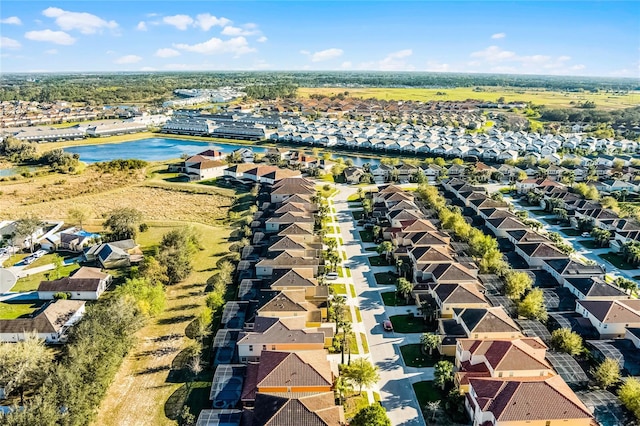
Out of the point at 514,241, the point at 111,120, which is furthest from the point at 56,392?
the point at 111,120

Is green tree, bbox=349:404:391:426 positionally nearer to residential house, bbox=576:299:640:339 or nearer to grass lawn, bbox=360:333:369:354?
grass lawn, bbox=360:333:369:354

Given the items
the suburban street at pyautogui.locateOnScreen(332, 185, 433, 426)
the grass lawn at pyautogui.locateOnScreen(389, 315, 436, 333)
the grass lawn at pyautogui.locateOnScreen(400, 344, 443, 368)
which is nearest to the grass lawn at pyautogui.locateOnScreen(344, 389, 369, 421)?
the suburban street at pyautogui.locateOnScreen(332, 185, 433, 426)

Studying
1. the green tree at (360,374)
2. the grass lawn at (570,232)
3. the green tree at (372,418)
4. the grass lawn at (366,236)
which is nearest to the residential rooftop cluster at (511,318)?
the grass lawn at (366,236)

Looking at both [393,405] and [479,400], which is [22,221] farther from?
[479,400]

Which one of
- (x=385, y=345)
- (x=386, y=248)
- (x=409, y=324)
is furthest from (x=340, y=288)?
(x=385, y=345)

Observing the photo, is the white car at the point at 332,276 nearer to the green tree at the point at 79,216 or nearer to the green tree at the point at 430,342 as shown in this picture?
the green tree at the point at 430,342

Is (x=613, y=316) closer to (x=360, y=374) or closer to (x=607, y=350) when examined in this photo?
(x=607, y=350)

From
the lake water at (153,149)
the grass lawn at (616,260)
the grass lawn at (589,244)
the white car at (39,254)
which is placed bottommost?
the white car at (39,254)
